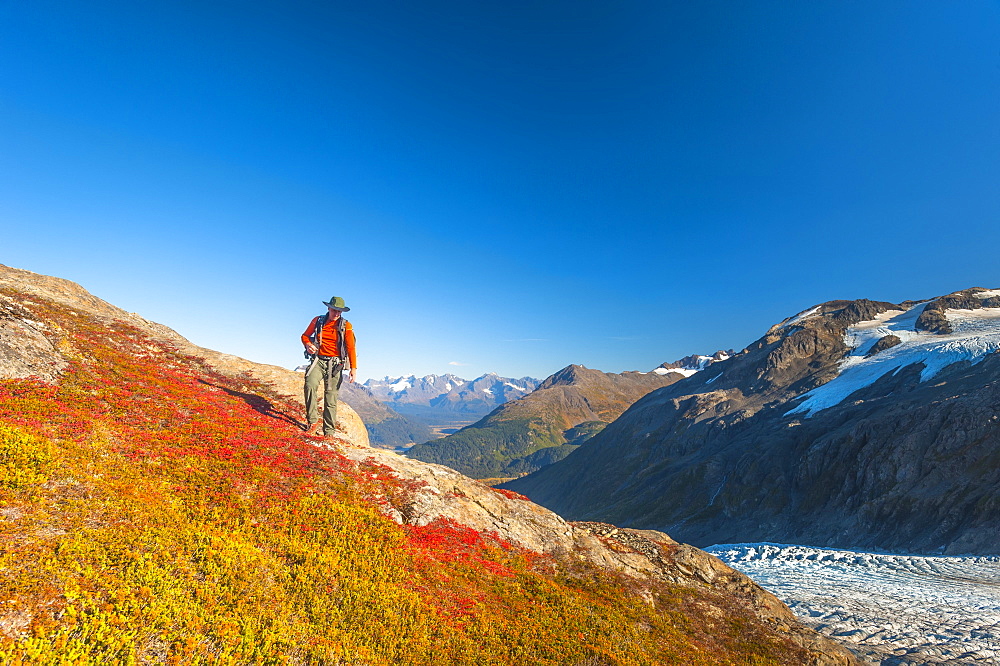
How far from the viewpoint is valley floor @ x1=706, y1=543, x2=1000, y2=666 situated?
47.6 feet

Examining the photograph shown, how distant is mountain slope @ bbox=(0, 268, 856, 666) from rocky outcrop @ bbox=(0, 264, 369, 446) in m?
0.15

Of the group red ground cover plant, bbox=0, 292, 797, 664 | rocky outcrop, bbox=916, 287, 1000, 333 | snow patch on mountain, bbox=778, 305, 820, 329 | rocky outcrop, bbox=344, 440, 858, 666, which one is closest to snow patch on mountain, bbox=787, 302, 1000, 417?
rocky outcrop, bbox=916, 287, 1000, 333

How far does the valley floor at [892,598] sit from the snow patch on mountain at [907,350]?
199 ft

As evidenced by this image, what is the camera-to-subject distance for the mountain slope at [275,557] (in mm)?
6734

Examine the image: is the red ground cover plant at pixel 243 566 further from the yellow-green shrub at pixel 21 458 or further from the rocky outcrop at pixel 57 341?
the rocky outcrop at pixel 57 341

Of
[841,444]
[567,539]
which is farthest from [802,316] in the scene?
[567,539]

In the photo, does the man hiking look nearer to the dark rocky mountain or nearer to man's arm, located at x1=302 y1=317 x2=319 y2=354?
man's arm, located at x1=302 y1=317 x2=319 y2=354

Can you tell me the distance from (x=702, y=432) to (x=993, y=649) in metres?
109

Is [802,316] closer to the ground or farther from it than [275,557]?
farther from it

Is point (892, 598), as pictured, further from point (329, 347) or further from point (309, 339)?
point (309, 339)

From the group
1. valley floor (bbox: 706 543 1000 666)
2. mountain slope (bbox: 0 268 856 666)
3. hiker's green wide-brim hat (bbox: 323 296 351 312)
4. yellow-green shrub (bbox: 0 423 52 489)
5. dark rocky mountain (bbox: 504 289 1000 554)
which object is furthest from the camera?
dark rocky mountain (bbox: 504 289 1000 554)

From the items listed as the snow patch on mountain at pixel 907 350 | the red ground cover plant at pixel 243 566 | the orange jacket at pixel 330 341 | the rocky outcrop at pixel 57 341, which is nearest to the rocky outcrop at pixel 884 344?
the snow patch on mountain at pixel 907 350

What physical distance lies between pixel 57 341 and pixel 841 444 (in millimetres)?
81420

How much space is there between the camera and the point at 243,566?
8.71 m
